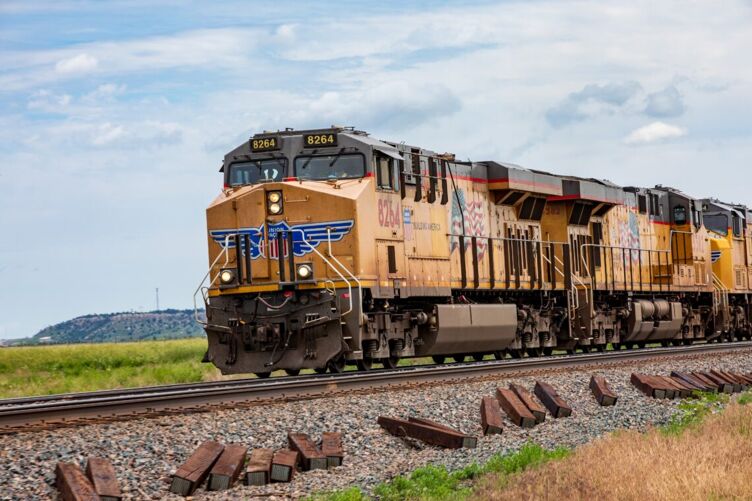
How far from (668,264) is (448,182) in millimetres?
10998

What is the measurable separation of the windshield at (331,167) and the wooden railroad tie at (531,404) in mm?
5341

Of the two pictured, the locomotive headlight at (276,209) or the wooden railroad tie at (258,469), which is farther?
the locomotive headlight at (276,209)

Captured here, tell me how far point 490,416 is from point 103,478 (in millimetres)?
4773

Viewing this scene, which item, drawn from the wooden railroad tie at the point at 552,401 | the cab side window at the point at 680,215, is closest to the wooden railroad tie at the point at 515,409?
the wooden railroad tie at the point at 552,401

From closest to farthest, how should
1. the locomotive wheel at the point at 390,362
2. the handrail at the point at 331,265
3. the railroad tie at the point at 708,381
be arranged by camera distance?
1. the railroad tie at the point at 708,381
2. the handrail at the point at 331,265
3. the locomotive wheel at the point at 390,362

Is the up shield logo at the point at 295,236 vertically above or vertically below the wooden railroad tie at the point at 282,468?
above

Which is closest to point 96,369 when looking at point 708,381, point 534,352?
point 534,352

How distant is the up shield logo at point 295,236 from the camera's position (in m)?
16.4

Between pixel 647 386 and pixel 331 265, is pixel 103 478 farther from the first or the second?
pixel 331 265

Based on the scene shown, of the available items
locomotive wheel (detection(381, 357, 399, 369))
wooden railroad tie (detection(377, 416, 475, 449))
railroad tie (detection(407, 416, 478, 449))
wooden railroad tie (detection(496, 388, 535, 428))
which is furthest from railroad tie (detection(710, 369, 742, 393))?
wooden railroad tie (detection(377, 416, 475, 449))

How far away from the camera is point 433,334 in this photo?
18188mm

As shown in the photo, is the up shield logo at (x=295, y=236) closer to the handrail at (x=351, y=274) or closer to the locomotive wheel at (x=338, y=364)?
the handrail at (x=351, y=274)

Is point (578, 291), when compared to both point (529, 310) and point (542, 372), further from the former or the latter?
point (542, 372)

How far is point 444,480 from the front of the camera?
806cm
